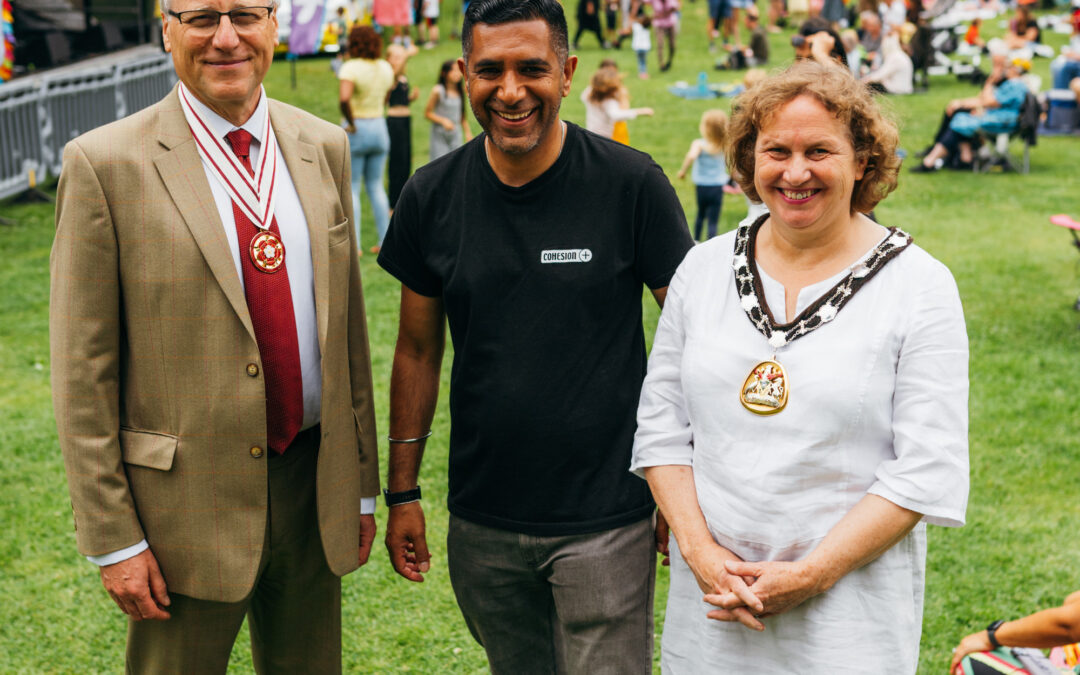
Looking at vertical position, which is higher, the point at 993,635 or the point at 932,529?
the point at 993,635

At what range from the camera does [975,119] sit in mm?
15133

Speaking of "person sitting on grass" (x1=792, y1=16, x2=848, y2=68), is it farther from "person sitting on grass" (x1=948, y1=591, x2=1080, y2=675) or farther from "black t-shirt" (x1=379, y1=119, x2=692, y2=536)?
"black t-shirt" (x1=379, y1=119, x2=692, y2=536)

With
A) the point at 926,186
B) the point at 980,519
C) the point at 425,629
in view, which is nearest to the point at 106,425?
the point at 425,629

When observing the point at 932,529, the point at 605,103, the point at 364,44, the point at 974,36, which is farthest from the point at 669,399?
the point at 974,36

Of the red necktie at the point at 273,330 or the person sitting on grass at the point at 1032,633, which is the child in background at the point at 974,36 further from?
the red necktie at the point at 273,330

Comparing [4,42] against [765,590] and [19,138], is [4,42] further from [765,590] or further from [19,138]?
[765,590]

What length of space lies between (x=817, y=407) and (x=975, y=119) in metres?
14.2

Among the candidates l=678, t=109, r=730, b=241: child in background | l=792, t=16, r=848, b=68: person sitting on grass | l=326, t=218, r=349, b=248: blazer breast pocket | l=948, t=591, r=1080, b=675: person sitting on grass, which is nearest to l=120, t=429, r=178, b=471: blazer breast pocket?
l=326, t=218, r=349, b=248: blazer breast pocket

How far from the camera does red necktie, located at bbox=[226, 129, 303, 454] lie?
2.75 meters

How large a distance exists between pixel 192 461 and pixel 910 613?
1703 millimetres

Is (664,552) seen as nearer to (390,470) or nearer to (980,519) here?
(390,470)

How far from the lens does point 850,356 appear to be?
2275mm

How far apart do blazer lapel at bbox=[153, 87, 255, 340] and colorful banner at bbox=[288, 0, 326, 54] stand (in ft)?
41.2

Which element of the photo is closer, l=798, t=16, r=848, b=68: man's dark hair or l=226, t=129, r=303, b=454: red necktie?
l=226, t=129, r=303, b=454: red necktie
